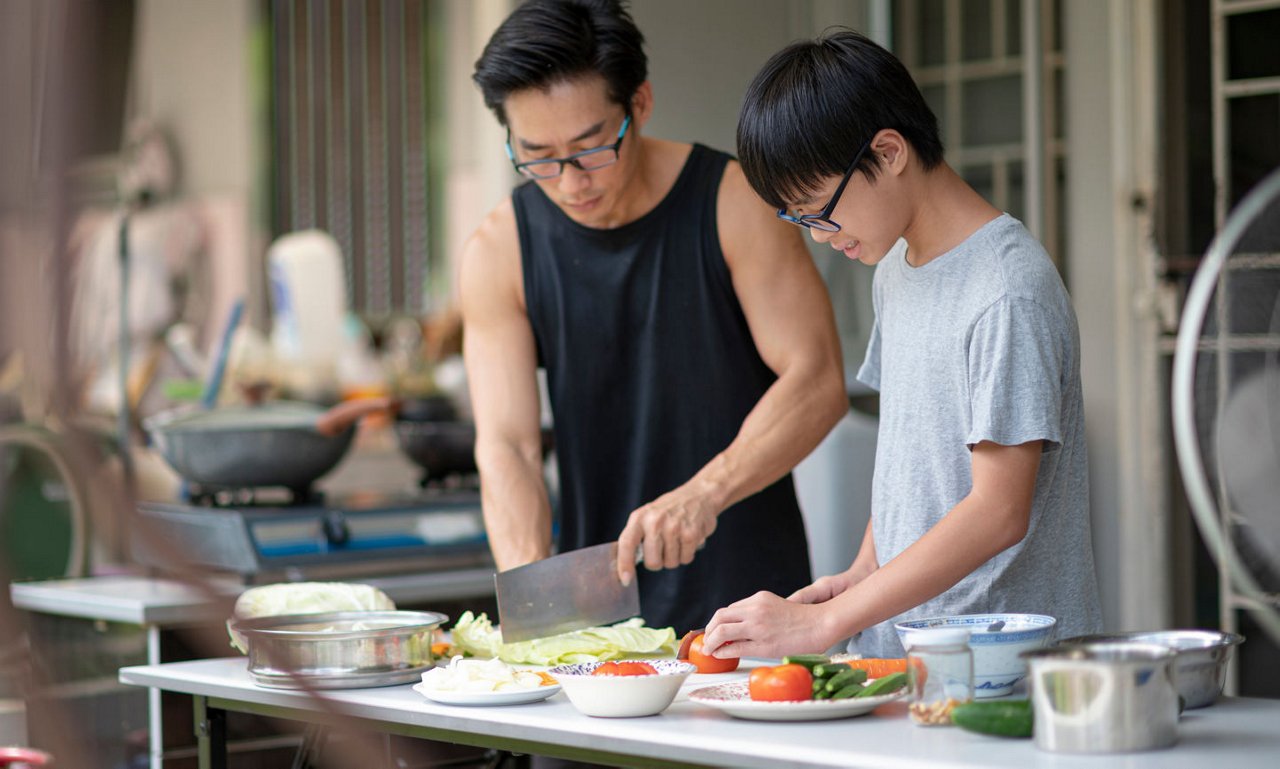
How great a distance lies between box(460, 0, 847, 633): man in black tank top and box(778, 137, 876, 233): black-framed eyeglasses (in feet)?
1.70

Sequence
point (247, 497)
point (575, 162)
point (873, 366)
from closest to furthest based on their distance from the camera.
A: point (873, 366)
point (575, 162)
point (247, 497)

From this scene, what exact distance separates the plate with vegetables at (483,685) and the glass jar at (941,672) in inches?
17.6

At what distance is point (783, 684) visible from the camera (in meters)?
1.54

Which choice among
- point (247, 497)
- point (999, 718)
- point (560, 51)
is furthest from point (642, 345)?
point (247, 497)

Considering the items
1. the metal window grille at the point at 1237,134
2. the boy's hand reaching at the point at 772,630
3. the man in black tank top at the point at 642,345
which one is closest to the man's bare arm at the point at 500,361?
the man in black tank top at the point at 642,345

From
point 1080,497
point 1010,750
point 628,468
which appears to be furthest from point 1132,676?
point 628,468

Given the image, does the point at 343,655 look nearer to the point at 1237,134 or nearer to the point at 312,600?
the point at 312,600

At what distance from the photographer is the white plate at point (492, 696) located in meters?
1.67

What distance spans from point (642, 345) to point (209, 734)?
859 millimetres

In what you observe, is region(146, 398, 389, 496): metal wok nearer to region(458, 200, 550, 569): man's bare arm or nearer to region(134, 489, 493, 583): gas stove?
region(134, 489, 493, 583): gas stove

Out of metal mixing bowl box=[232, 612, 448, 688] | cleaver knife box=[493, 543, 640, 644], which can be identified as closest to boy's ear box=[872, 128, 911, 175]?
cleaver knife box=[493, 543, 640, 644]

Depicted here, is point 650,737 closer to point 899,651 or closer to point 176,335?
point 899,651

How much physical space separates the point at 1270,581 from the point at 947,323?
2.14 metres

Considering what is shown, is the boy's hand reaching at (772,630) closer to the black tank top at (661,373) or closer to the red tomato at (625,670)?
the red tomato at (625,670)
